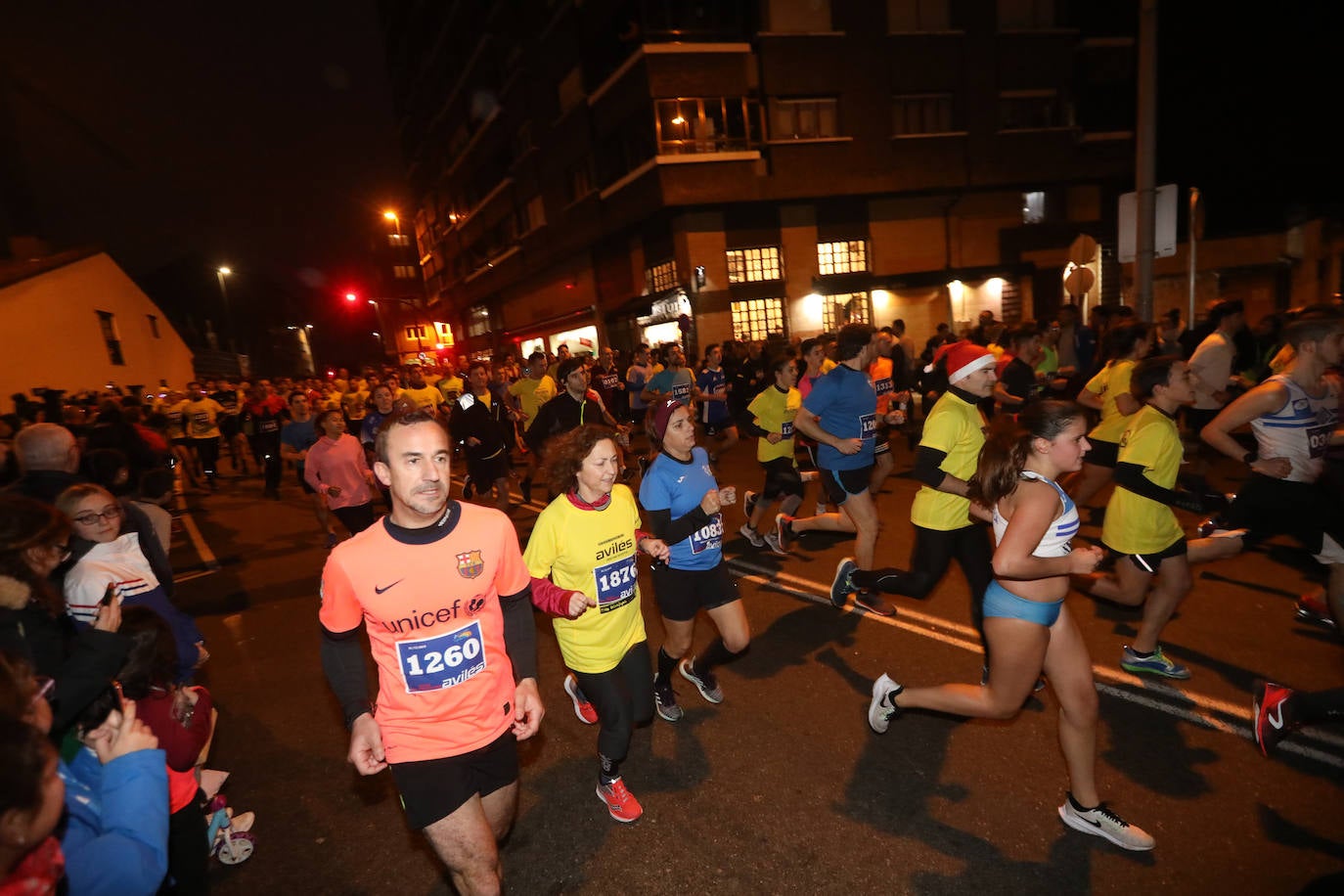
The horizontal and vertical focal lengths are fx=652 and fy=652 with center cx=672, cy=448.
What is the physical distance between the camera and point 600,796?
11.3 ft

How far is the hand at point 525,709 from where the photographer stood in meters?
2.49

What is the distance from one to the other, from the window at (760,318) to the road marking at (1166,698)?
1989 cm

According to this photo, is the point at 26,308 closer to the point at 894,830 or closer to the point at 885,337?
the point at 885,337

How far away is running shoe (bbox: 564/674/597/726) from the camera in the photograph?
14.0ft

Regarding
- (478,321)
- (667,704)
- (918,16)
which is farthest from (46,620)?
(478,321)

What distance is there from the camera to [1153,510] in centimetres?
399

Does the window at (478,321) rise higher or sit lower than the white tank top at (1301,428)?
higher

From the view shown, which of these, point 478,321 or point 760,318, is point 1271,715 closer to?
point 760,318

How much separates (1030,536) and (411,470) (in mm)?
2462

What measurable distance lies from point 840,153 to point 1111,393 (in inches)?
812

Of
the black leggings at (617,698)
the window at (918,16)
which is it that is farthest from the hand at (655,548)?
the window at (918,16)

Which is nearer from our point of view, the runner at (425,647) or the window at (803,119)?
the runner at (425,647)

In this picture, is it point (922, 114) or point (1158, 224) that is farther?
point (922, 114)

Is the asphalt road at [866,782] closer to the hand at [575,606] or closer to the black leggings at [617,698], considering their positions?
the black leggings at [617,698]
